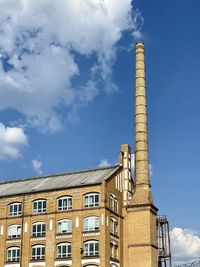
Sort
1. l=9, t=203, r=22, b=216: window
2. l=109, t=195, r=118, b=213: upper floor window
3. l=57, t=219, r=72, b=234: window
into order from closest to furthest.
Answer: l=57, t=219, r=72, b=234: window < l=109, t=195, r=118, b=213: upper floor window < l=9, t=203, r=22, b=216: window

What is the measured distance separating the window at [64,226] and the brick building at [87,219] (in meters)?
0.09

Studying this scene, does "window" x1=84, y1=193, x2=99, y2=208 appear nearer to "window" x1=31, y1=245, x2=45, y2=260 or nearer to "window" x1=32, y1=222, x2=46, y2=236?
"window" x1=32, y1=222, x2=46, y2=236

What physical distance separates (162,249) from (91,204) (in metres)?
17.0

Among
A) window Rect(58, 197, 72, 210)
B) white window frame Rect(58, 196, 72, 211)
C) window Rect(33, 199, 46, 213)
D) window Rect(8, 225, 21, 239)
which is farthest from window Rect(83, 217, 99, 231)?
window Rect(8, 225, 21, 239)

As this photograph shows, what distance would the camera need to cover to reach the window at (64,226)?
57.7 m

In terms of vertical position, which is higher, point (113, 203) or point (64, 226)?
point (113, 203)

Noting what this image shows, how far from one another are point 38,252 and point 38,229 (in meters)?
2.79

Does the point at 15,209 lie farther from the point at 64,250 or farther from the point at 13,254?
the point at 64,250

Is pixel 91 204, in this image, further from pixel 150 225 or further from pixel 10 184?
pixel 10 184

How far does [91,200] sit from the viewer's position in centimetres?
5747

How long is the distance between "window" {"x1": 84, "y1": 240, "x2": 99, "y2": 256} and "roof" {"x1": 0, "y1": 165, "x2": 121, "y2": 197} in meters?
6.91

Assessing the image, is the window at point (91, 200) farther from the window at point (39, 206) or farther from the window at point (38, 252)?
the window at point (38, 252)

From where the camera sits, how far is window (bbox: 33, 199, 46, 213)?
197 ft

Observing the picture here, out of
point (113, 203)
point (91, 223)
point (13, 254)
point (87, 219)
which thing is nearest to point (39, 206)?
point (13, 254)
